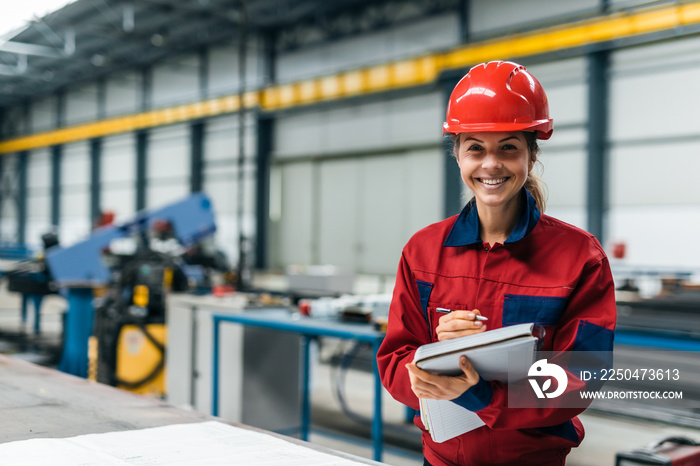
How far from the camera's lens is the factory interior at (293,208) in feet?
8.50

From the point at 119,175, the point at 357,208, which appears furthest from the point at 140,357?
the point at 119,175

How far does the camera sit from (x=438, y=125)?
30.0ft

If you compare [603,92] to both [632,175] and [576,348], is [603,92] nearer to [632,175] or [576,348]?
[632,175]

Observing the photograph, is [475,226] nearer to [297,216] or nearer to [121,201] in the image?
[297,216]

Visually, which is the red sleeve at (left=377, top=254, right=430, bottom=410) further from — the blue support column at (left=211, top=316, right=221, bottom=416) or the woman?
the blue support column at (left=211, top=316, right=221, bottom=416)

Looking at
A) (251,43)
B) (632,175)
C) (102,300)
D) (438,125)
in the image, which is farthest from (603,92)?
(251,43)

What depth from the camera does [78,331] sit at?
190 inches

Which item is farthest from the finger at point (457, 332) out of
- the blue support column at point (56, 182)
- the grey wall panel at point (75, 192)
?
the blue support column at point (56, 182)

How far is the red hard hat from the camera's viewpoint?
1179 mm

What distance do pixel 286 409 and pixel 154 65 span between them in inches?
477

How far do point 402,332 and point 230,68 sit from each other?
11.9 m

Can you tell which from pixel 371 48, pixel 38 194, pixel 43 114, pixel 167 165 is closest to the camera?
pixel 371 48

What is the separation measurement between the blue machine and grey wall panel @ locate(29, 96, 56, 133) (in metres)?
14.4

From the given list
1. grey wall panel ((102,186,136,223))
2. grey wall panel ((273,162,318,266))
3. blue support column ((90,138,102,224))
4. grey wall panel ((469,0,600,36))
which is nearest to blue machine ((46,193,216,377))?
grey wall panel ((469,0,600,36))
